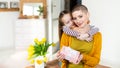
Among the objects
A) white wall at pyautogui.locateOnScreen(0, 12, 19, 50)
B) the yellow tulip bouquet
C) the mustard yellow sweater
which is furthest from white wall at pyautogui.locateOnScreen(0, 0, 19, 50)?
the mustard yellow sweater

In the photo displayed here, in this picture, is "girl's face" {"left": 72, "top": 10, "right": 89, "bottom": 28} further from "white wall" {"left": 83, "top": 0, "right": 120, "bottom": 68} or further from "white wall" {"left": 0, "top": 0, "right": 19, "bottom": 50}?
"white wall" {"left": 0, "top": 0, "right": 19, "bottom": 50}

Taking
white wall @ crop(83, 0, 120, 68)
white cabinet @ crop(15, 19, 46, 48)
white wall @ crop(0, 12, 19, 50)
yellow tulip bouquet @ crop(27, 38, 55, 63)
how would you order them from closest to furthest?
1. yellow tulip bouquet @ crop(27, 38, 55, 63)
2. white wall @ crop(83, 0, 120, 68)
3. white cabinet @ crop(15, 19, 46, 48)
4. white wall @ crop(0, 12, 19, 50)

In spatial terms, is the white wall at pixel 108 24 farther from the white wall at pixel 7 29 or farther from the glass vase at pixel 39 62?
the white wall at pixel 7 29

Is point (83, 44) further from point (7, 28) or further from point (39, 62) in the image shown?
point (7, 28)

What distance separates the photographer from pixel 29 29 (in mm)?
4699

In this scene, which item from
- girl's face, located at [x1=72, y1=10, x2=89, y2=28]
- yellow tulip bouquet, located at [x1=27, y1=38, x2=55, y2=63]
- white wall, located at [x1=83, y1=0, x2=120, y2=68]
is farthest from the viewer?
white wall, located at [x1=83, y1=0, x2=120, y2=68]

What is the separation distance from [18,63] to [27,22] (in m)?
1.28

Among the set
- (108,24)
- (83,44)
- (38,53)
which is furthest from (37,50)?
(108,24)

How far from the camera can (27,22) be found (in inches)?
185

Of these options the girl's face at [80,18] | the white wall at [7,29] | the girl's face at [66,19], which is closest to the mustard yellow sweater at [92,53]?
the girl's face at [80,18]

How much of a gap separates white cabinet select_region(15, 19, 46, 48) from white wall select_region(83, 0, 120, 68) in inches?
91.0

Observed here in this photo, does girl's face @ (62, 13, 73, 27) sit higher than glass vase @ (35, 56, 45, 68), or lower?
higher

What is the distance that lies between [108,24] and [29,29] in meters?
2.69

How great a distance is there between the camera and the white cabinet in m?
4.67
